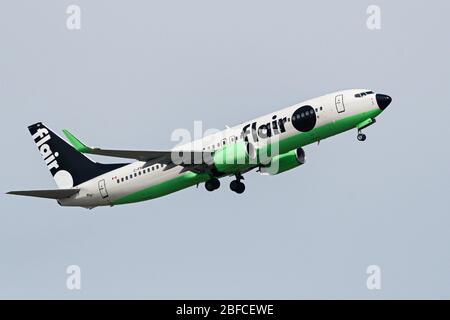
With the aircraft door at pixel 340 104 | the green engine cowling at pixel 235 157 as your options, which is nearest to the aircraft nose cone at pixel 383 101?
the aircraft door at pixel 340 104

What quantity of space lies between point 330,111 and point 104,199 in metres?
19.5

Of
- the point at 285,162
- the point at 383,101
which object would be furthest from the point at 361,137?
the point at 285,162

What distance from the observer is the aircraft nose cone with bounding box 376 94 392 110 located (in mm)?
71688

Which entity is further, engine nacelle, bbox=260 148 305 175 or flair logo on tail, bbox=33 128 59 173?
flair logo on tail, bbox=33 128 59 173

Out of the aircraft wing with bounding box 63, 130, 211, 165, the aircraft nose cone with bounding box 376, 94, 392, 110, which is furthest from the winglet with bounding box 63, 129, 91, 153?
the aircraft nose cone with bounding box 376, 94, 392, 110

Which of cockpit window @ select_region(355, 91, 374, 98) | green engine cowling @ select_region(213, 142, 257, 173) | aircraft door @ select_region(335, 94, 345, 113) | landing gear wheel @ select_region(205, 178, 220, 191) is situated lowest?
landing gear wheel @ select_region(205, 178, 220, 191)

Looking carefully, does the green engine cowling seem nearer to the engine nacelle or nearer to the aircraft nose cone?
the engine nacelle

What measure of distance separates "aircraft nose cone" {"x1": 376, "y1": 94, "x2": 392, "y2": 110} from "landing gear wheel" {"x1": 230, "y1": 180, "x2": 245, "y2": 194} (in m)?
12.9

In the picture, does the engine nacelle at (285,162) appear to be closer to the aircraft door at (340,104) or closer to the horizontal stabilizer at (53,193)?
the aircraft door at (340,104)

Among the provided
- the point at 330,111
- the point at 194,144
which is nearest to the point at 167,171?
the point at 194,144

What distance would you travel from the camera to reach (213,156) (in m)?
74.6

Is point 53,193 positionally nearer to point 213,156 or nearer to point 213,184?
point 213,184

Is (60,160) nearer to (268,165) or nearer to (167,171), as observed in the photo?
(167,171)

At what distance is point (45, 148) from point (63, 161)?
7.92 ft
